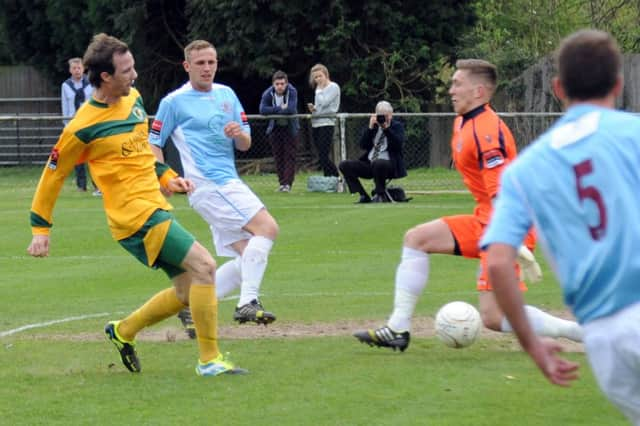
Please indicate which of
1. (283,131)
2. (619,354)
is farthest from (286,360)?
(283,131)

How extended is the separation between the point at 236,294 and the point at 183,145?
6.98 feet

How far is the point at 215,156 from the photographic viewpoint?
30.4ft

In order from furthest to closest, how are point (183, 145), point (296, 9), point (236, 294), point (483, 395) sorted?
point (296, 9) → point (236, 294) → point (183, 145) → point (483, 395)

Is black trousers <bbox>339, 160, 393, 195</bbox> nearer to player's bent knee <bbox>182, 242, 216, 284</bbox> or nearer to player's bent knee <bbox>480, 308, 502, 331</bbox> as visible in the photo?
player's bent knee <bbox>480, 308, 502, 331</bbox>

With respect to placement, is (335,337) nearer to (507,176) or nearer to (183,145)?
(183,145)

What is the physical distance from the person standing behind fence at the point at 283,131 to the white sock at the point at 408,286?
12.5 metres

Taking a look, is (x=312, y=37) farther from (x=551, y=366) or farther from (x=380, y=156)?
(x=551, y=366)

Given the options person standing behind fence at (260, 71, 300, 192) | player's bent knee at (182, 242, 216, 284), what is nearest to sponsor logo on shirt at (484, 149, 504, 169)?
player's bent knee at (182, 242, 216, 284)

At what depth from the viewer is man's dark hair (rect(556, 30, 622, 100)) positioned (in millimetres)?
3629

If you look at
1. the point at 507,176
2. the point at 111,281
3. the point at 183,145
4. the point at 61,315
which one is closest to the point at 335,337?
the point at 183,145

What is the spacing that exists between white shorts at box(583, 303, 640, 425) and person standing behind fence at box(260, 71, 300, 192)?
54.2 feet

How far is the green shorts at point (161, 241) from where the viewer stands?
7.10 metres

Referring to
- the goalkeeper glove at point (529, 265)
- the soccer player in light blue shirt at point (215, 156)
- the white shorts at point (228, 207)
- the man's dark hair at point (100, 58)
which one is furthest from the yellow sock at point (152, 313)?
the goalkeeper glove at point (529, 265)

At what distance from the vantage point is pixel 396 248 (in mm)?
13664
